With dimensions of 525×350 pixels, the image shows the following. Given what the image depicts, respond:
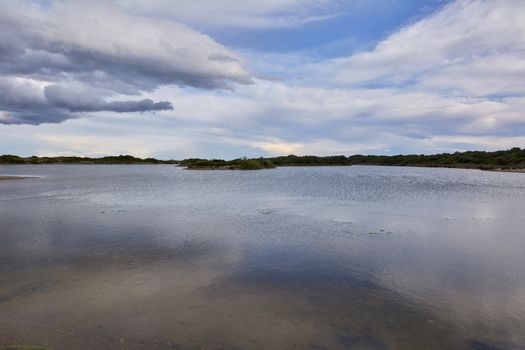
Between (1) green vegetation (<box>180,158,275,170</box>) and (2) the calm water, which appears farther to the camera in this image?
(1) green vegetation (<box>180,158,275,170</box>)

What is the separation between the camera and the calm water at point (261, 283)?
362 inches

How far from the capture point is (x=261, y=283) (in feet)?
42.7

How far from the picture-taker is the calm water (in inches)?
362

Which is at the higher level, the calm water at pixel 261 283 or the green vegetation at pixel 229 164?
the green vegetation at pixel 229 164

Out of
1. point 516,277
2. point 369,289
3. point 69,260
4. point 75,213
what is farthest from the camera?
point 75,213

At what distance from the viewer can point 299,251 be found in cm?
1761

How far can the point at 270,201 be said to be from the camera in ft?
124

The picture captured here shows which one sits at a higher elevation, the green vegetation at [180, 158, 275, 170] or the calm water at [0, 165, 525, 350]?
the green vegetation at [180, 158, 275, 170]

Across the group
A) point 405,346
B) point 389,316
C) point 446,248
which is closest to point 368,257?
point 446,248

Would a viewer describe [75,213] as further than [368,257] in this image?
Yes

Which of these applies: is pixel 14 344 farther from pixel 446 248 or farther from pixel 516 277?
pixel 446 248

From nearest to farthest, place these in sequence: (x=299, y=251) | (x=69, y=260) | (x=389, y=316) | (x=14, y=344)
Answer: (x=14, y=344) < (x=389, y=316) < (x=69, y=260) < (x=299, y=251)

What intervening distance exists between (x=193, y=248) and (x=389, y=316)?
10490 mm

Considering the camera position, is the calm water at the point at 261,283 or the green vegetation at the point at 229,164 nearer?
the calm water at the point at 261,283
